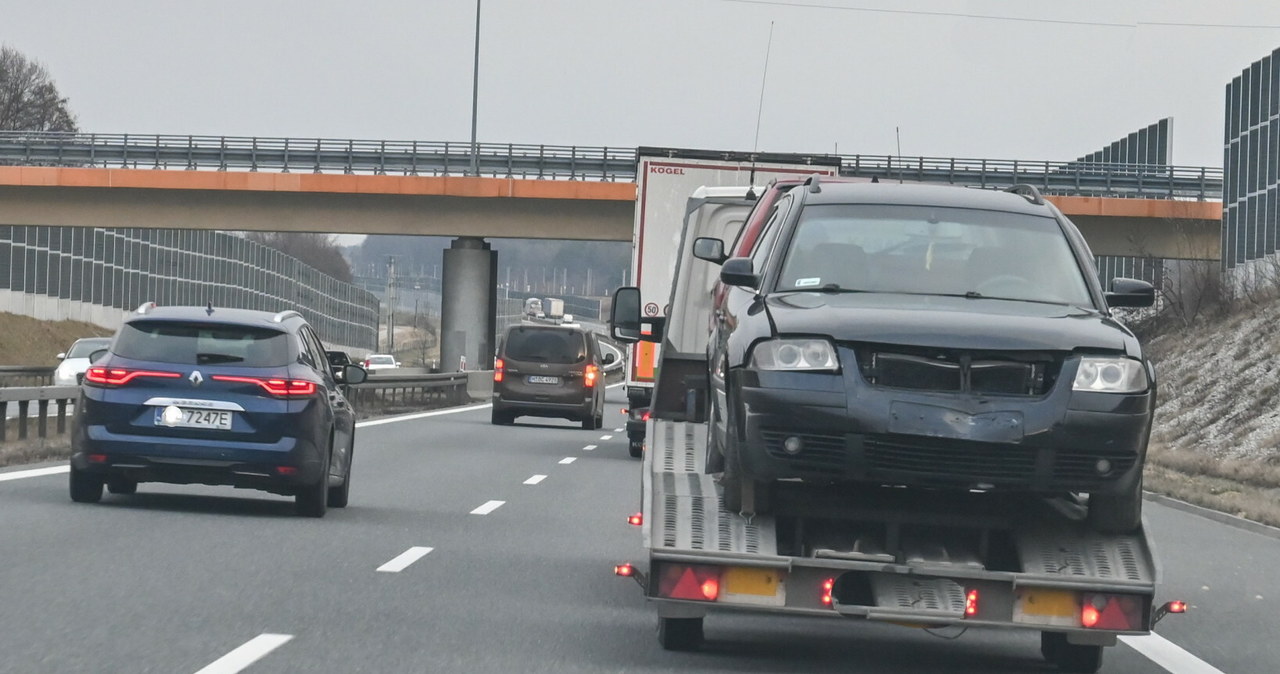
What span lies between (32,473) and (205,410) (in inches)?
181

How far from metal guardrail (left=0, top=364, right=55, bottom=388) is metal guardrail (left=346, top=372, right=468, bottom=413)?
7.34 meters

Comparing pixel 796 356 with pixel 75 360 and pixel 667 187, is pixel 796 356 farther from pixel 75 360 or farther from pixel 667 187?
pixel 75 360

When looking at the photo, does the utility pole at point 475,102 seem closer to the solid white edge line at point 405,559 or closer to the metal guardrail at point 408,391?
the metal guardrail at point 408,391

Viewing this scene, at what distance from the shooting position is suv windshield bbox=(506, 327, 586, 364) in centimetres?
3331

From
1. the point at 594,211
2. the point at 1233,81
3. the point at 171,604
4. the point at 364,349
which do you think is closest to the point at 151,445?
the point at 171,604

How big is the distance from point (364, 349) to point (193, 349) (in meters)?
130

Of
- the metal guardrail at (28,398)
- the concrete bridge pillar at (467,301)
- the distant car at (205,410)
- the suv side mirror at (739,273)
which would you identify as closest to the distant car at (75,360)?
the metal guardrail at (28,398)

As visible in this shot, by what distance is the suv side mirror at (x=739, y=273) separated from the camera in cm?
861

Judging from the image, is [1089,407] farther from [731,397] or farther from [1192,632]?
[1192,632]

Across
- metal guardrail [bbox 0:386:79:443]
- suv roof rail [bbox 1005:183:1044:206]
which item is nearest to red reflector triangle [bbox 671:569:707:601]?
suv roof rail [bbox 1005:183:1044:206]

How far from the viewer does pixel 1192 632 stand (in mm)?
10383

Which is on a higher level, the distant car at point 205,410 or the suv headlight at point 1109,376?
the suv headlight at point 1109,376

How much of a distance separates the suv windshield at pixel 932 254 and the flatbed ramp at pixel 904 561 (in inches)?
38.8

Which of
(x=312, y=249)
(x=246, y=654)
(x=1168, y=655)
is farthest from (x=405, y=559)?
(x=312, y=249)
